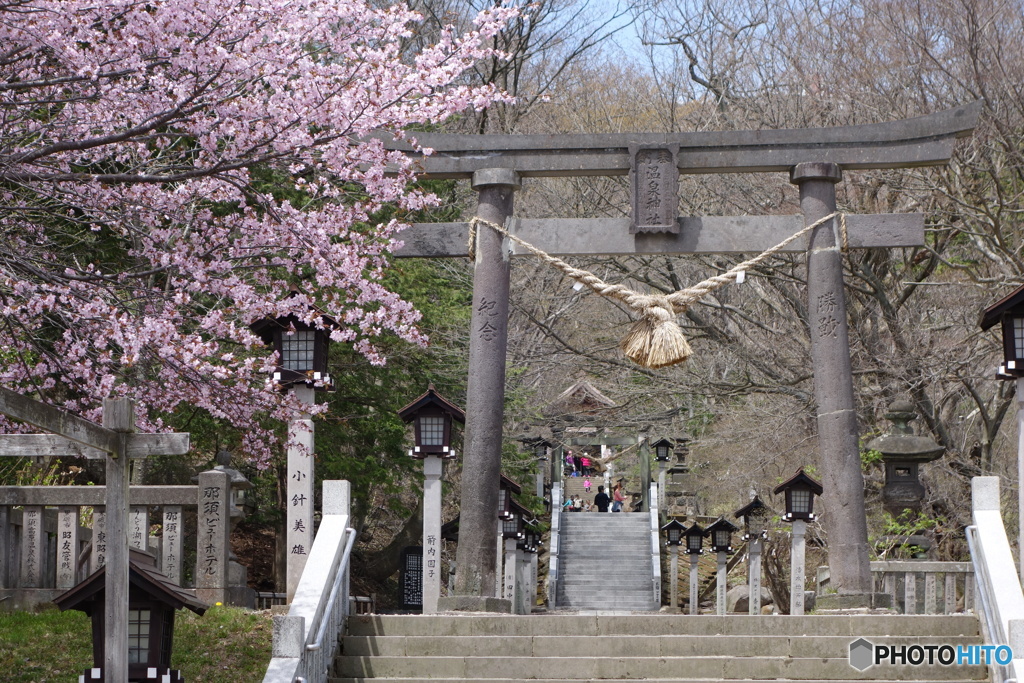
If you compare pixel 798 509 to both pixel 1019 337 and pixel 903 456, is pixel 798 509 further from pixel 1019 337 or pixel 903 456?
pixel 1019 337

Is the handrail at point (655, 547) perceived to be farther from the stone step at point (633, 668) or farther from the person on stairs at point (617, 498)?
the stone step at point (633, 668)

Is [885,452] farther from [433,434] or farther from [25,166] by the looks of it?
[25,166]

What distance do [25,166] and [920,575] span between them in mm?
9535

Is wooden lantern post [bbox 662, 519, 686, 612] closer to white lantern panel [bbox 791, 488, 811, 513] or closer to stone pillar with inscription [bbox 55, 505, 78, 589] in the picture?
white lantern panel [bbox 791, 488, 811, 513]

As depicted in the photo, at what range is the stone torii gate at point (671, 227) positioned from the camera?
34.4 feet

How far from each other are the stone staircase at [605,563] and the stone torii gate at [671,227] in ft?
40.7

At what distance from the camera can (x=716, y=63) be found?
60.6 feet

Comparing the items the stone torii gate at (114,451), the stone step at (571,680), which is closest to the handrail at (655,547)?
the stone step at (571,680)

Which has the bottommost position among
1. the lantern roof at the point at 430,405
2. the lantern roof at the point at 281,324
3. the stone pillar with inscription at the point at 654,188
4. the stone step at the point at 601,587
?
the stone step at the point at 601,587

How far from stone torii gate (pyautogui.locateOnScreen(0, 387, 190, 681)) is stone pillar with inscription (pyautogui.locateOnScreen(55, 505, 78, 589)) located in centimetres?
335

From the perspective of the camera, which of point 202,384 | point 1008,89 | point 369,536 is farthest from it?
point 369,536

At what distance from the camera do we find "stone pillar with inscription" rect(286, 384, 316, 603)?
9508 millimetres

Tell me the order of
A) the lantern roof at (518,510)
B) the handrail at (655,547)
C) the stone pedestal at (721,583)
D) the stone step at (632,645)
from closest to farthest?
the stone step at (632,645)
the lantern roof at (518,510)
the stone pedestal at (721,583)
the handrail at (655,547)

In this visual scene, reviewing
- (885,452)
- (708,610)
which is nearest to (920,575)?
(885,452)
